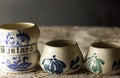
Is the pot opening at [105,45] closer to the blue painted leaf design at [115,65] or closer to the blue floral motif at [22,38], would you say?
the blue painted leaf design at [115,65]

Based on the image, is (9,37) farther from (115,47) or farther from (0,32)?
(115,47)

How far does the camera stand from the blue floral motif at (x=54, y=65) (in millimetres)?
694

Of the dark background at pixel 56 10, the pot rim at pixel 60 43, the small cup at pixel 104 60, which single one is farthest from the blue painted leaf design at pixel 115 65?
the dark background at pixel 56 10

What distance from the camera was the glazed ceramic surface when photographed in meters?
0.71

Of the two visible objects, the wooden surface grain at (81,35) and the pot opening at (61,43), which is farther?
the wooden surface grain at (81,35)

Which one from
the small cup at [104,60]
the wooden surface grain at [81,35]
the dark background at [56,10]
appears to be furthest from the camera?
the dark background at [56,10]

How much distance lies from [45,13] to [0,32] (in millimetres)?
1654

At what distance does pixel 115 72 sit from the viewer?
709 millimetres

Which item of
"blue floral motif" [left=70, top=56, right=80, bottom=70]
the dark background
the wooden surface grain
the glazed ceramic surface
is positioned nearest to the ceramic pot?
the glazed ceramic surface

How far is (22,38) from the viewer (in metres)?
0.71

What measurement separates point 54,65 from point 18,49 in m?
0.10

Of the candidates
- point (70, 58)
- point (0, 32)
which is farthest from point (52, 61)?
point (0, 32)

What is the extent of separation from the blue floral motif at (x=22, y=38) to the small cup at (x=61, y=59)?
53 millimetres

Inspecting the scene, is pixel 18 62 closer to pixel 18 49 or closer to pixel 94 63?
pixel 18 49
